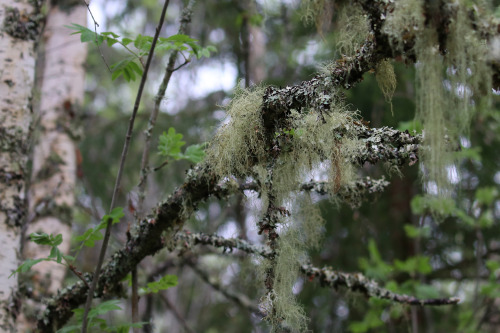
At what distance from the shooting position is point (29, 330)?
2141mm

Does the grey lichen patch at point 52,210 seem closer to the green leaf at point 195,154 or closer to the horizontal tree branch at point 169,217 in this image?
the horizontal tree branch at point 169,217

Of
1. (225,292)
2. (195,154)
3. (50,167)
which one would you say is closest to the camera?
(195,154)

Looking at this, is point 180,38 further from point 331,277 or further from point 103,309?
point 331,277

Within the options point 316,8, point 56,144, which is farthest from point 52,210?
point 316,8

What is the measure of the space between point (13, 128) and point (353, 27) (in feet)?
5.10

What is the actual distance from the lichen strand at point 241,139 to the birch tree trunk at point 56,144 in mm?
1411

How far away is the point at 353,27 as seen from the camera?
1.34 meters

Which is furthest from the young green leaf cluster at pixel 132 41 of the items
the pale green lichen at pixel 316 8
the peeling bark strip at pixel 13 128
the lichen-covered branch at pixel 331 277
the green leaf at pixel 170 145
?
the lichen-covered branch at pixel 331 277

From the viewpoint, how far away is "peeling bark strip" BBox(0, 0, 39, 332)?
184 centimetres

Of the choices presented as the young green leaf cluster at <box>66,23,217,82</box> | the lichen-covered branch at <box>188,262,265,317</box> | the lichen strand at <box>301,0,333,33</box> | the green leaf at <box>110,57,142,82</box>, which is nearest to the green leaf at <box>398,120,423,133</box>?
the lichen strand at <box>301,0,333,33</box>

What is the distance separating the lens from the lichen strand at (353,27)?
4.22 feet

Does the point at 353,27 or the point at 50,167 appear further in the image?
the point at 50,167

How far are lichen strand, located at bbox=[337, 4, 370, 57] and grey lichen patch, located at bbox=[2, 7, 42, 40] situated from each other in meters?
1.56

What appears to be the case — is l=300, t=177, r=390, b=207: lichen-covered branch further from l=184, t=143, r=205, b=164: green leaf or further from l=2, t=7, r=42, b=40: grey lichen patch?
l=2, t=7, r=42, b=40: grey lichen patch
